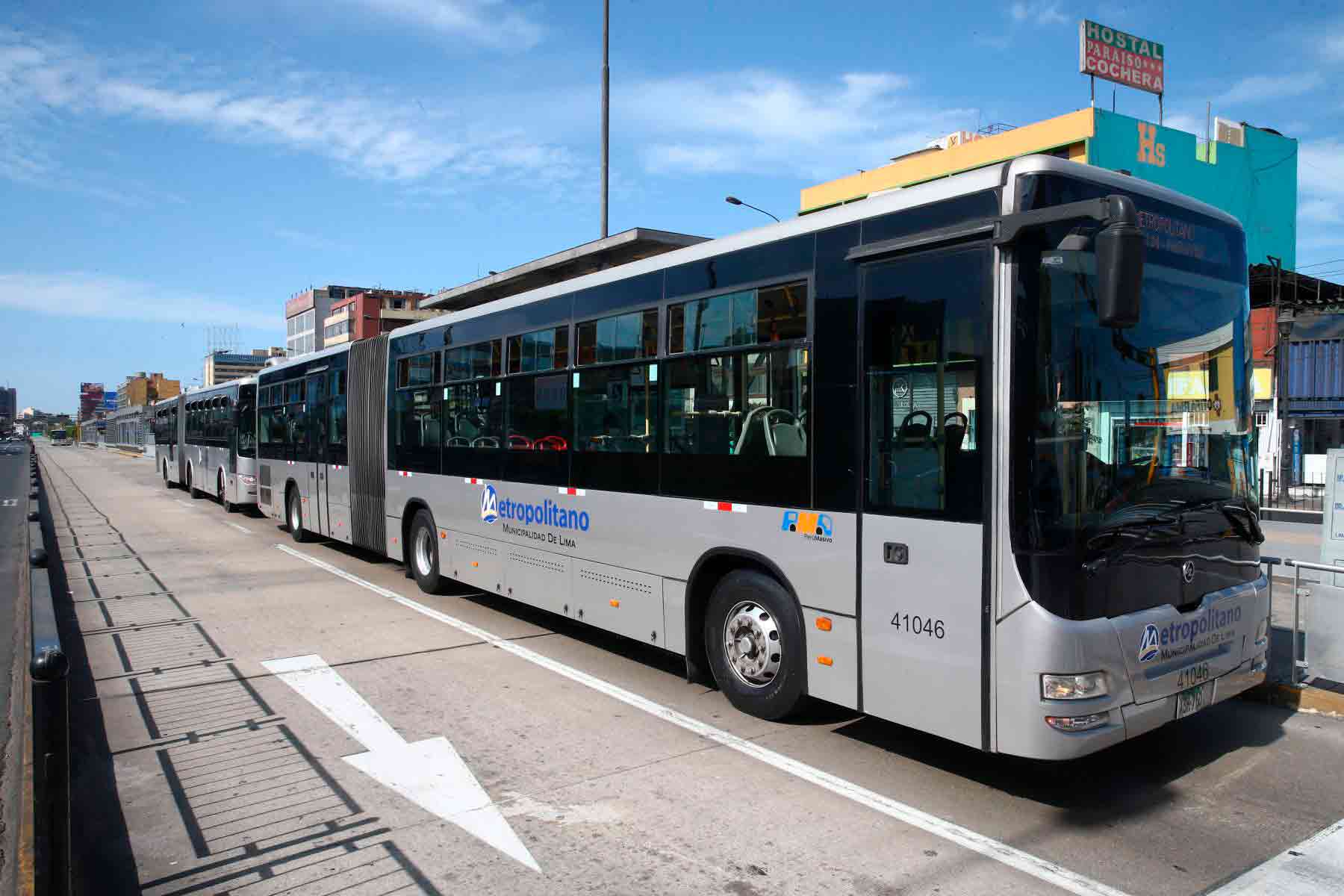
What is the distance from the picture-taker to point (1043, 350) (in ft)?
15.2

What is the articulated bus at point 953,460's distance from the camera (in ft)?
15.2

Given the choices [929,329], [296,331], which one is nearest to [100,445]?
[296,331]

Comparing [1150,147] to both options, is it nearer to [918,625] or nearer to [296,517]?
[296,517]

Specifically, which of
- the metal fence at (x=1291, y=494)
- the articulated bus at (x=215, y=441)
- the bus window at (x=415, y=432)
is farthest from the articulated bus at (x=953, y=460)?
the metal fence at (x=1291, y=494)

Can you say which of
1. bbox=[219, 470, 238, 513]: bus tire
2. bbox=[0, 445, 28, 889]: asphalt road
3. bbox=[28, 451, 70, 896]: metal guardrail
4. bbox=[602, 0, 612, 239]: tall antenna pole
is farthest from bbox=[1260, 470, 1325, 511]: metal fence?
bbox=[219, 470, 238, 513]: bus tire

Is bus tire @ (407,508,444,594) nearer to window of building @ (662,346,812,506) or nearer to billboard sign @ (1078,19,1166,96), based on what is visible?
window of building @ (662,346,812,506)

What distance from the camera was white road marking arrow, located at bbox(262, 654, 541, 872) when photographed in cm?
482

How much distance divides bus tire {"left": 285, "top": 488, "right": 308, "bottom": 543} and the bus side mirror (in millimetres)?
15255

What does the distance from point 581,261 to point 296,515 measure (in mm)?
9873

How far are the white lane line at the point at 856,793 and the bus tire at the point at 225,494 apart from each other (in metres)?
17.8

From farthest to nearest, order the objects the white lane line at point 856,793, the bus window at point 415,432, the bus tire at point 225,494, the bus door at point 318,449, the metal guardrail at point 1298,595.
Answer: the bus tire at point 225,494 < the bus door at point 318,449 < the bus window at point 415,432 < the metal guardrail at point 1298,595 < the white lane line at point 856,793

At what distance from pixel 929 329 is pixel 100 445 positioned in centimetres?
13458

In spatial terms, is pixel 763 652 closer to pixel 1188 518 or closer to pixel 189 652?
pixel 1188 518

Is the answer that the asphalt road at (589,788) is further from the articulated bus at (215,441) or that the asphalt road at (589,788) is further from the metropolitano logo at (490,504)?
the articulated bus at (215,441)
